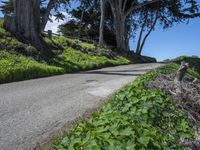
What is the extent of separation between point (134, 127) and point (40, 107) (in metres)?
4.78

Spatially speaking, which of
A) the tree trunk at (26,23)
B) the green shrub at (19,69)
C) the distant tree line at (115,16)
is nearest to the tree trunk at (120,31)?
the distant tree line at (115,16)

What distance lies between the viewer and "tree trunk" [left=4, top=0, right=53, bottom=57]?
75.9 feet

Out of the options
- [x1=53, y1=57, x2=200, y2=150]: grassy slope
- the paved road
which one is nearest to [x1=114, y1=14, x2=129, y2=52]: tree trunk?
the paved road

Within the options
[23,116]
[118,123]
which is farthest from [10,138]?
[118,123]

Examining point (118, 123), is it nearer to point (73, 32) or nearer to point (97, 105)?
point (97, 105)

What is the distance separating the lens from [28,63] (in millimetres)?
18125

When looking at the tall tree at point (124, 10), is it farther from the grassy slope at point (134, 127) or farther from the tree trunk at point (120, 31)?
the grassy slope at point (134, 127)

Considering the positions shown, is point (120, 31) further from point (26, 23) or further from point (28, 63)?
point (28, 63)

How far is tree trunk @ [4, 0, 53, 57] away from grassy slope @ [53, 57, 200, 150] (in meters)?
16.0

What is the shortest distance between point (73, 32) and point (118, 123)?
4863 cm

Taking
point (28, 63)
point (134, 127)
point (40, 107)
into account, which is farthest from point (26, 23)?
point (134, 127)

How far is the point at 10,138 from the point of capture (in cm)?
650

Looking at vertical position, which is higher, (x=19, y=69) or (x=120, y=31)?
(x=120, y=31)

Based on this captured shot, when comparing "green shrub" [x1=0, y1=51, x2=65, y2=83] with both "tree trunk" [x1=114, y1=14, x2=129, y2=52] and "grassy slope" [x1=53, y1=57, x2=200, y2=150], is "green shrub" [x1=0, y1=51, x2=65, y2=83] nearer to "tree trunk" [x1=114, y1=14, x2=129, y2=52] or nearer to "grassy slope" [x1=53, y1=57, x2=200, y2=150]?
"grassy slope" [x1=53, y1=57, x2=200, y2=150]
